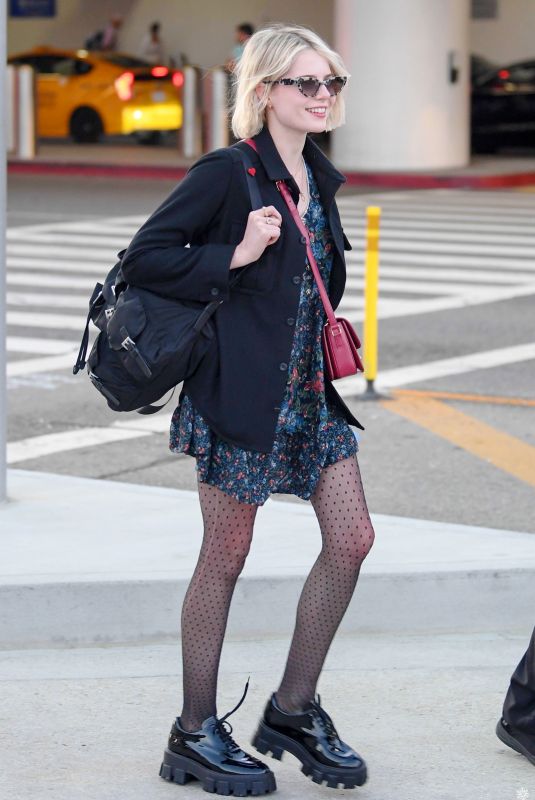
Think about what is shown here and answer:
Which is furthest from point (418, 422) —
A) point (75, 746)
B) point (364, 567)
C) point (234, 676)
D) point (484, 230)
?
point (484, 230)

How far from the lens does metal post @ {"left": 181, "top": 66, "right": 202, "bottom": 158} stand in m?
27.5

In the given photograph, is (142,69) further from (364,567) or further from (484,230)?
(364,567)

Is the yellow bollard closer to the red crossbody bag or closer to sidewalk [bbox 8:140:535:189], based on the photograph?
the red crossbody bag

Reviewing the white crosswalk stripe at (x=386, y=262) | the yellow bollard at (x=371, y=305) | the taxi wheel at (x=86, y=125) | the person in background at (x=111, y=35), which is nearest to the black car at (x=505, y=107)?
the taxi wheel at (x=86, y=125)

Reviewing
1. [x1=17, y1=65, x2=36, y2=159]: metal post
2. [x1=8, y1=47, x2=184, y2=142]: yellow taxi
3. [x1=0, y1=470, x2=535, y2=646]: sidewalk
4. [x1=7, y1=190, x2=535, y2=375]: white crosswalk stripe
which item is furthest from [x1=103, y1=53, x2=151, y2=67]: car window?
[x1=0, y1=470, x2=535, y2=646]: sidewalk

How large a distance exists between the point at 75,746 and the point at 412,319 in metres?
7.94

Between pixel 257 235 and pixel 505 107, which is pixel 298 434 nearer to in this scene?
pixel 257 235

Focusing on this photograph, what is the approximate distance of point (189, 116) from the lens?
2764 centimetres

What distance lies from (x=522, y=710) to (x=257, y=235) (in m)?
1.39

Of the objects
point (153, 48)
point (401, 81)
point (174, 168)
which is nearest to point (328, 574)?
point (401, 81)

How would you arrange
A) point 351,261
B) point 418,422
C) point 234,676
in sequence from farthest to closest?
point 351,261
point 418,422
point 234,676

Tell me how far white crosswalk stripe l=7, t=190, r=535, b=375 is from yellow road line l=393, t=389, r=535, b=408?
7.68 feet

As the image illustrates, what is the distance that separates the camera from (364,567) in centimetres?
540

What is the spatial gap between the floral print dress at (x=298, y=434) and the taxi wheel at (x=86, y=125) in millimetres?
28553
